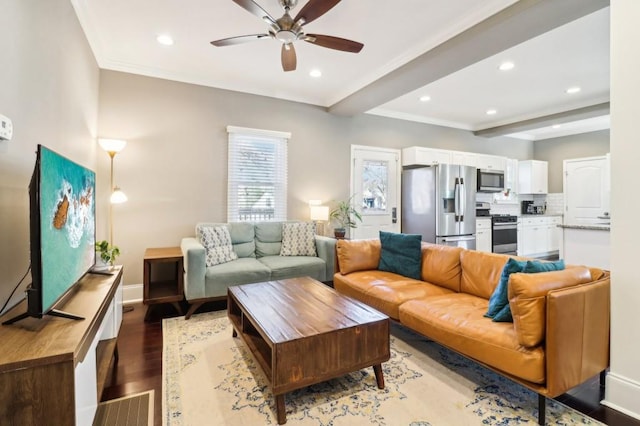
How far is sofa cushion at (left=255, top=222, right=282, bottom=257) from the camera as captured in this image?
4141mm

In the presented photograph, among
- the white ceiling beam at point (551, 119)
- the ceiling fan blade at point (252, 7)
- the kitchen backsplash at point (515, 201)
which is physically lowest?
the kitchen backsplash at point (515, 201)

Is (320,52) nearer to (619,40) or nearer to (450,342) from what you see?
(619,40)

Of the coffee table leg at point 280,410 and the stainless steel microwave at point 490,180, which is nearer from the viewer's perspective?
the coffee table leg at point 280,410

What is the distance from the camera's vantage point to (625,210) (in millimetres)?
1815

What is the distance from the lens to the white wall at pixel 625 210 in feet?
5.82

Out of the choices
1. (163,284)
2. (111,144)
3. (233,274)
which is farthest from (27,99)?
(163,284)

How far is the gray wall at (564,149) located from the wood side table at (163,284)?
26.4 ft

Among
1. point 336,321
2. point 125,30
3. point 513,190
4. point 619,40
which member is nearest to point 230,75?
point 125,30

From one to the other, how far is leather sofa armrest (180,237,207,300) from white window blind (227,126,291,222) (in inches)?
46.4

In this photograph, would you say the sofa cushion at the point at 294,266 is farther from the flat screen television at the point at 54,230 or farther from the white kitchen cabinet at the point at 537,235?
the white kitchen cabinet at the point at 537,235

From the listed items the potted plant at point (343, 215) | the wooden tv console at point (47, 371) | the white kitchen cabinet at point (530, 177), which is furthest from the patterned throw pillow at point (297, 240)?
the white kitchen cabinet at point (530, 177)

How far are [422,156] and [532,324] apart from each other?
4.29m

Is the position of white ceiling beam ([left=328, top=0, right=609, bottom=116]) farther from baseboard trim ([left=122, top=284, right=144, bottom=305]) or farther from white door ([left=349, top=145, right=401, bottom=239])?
baseboard trim ([left=122, top=284, right=144, bottom=305])

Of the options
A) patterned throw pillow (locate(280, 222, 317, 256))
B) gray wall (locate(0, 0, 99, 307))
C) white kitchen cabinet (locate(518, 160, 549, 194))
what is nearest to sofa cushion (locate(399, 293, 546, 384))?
patterned throw pillow (locate(280, 222, 317, 256))
